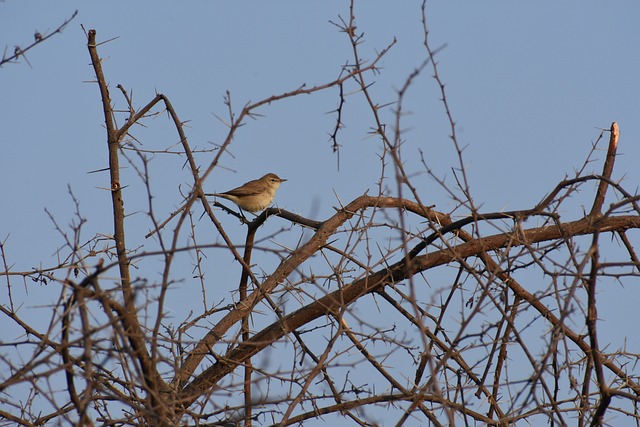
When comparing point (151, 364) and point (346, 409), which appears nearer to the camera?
point (151, 364)

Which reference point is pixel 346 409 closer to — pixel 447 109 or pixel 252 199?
pixel 447 109

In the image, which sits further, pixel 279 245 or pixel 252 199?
pixel 252 199

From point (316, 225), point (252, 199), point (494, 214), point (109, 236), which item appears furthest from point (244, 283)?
point (252, 199)

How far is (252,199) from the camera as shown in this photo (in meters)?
11.0

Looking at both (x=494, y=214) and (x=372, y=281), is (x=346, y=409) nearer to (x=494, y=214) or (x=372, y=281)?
(x=372, y=281)

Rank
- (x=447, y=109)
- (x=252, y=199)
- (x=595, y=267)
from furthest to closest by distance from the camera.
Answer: (x=252, y=199)
(x=447, y=109)
(x=595, y=267)

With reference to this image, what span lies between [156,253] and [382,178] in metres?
2.45

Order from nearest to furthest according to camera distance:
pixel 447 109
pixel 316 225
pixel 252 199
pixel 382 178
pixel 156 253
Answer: pixel 156 253 → pixel 447 109 → pixel 382 178 → pixel 316 225 → pixel 252 199

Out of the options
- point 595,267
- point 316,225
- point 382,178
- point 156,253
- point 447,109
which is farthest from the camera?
point 316,225

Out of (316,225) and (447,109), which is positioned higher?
(316,225)

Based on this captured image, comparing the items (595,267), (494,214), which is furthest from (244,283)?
(595,267)

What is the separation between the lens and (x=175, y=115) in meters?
5.37

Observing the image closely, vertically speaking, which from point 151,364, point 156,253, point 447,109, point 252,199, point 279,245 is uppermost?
point 252,199

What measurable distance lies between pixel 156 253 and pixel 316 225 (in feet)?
10.3
